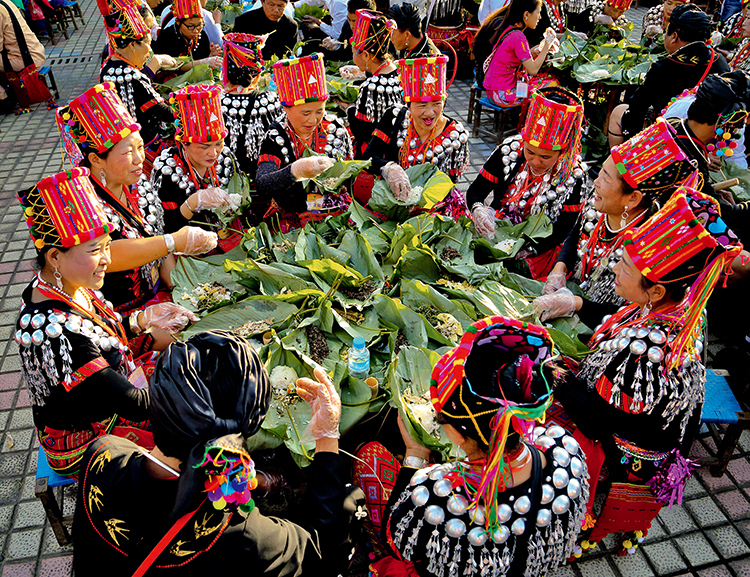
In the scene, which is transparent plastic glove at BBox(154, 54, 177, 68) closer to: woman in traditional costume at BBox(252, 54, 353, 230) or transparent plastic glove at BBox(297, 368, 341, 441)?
woman in traditional costume at BBox(252, 54, 353, 230)

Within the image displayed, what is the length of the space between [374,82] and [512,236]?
6.96 feet

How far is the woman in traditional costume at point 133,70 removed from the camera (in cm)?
442

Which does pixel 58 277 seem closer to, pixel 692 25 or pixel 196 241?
pixel 196 241

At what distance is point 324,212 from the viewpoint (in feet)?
11.1

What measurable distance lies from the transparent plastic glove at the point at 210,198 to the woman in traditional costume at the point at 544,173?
150cm

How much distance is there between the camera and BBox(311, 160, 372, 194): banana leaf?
3.19 metres

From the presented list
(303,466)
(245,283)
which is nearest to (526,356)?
(303,466)

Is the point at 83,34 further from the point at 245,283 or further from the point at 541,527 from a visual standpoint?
the point at 541,527

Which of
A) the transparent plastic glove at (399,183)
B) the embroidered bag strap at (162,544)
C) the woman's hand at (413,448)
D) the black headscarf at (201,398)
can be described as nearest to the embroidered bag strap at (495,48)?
the transparent plastic glove at (399,183)

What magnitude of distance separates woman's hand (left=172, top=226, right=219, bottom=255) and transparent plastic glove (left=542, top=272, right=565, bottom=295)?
1.79 metres

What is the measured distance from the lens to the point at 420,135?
12.1 feet

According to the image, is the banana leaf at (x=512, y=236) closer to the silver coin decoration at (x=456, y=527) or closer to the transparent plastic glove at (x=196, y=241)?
the transparent plastic glove at (x=196, y=241)

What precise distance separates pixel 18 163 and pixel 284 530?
242 inches

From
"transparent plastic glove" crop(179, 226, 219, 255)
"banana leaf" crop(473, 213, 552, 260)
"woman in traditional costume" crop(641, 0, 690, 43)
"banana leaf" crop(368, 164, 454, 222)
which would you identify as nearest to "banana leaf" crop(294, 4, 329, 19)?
"woman in traditional costume" crop(641, 0, 690, 43)
